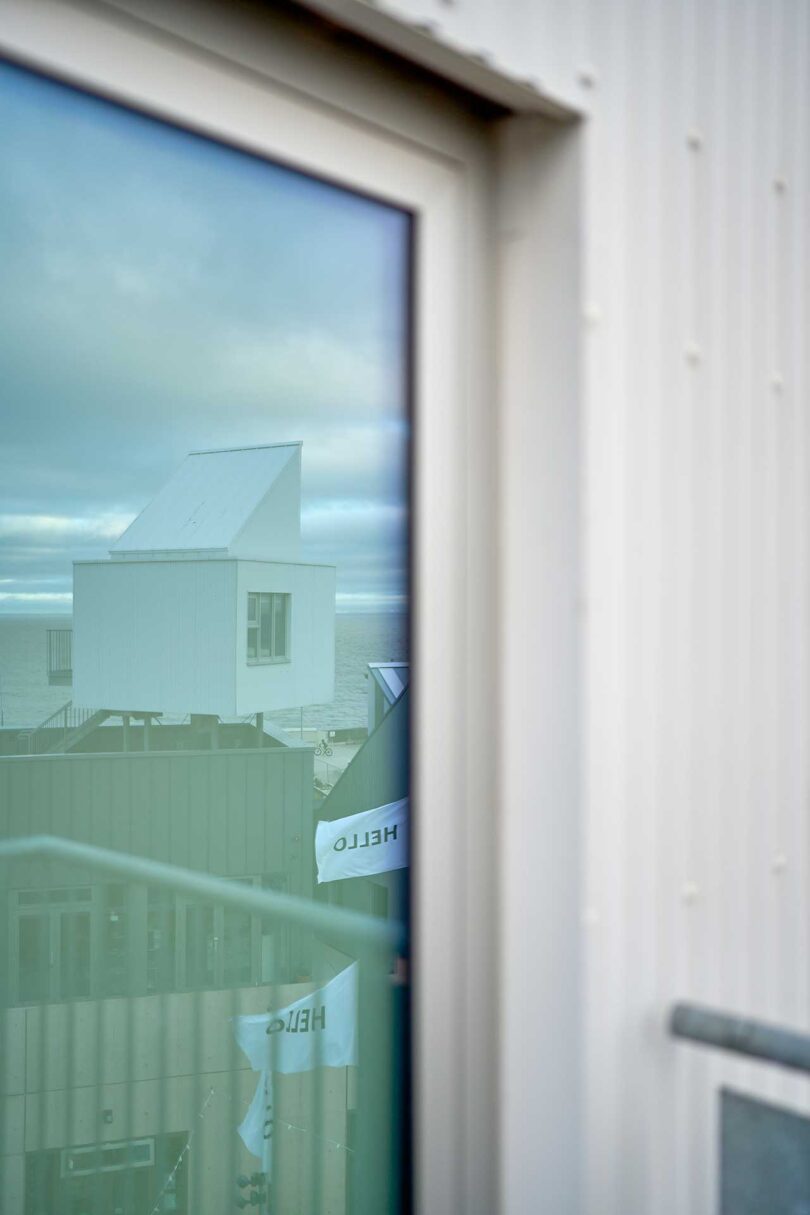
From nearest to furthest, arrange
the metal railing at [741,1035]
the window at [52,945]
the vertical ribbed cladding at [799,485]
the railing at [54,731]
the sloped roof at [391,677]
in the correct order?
the metal railing at [741,1035] < the sloped roof at [391,677] < the railing at [54,731] < the window at [52,945] < the vertical ribbed cladding at [799,485]

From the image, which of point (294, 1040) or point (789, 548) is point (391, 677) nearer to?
point (294, 1040)

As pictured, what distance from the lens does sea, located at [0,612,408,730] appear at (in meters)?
1.37

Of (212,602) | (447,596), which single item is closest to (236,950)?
(212,602)

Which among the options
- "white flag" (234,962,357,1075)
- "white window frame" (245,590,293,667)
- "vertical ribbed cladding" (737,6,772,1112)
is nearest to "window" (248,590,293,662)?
"white window frame" (245,590,293,667)

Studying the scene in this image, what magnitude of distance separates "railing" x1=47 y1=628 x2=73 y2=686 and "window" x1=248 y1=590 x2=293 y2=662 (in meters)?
0.29

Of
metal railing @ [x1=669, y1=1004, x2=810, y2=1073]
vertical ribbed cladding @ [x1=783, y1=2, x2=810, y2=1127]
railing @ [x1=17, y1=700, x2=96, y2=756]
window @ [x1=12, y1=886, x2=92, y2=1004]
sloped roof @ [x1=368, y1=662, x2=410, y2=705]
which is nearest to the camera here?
metal railing @ [x1=669, y1=1004, x2=810, y2=1073]

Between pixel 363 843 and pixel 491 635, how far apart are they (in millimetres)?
345

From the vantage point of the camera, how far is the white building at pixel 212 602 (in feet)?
4.58

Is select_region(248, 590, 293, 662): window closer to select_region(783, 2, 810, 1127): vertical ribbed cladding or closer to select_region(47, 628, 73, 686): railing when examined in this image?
select_region(47, 628, 73, 686): railing

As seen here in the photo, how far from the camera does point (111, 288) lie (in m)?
1.41

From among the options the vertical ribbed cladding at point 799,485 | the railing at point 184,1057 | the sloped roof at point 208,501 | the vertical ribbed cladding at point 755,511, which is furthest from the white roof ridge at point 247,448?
the vertical ribbed cladding at point 799,485

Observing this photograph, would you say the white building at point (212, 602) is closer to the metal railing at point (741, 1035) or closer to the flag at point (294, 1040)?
the flag at point (294, 1040)

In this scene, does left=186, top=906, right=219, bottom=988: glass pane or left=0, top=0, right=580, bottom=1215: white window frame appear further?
left=186, top=906, right=219, bottom=988: glass pane

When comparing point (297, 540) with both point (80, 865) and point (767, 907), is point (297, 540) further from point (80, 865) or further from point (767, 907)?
point (767, 907)
